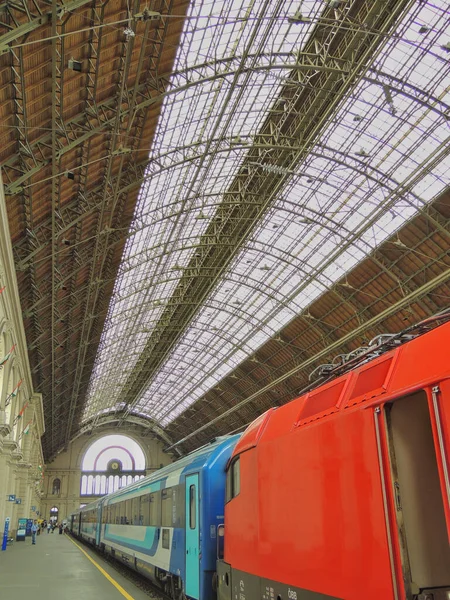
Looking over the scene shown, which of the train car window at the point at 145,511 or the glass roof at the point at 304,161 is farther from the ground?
the glass roof at the point at 304,161

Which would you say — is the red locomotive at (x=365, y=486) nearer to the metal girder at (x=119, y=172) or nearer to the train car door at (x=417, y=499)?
the train car door at (x=417, y=499)

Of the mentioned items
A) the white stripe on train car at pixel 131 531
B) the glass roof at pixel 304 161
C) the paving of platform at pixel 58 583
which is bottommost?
the paving of platform at pixel 58 583

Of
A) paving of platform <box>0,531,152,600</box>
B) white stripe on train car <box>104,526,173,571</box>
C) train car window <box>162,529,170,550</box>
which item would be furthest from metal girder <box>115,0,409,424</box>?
paving of platform <box>0,531,152,600</box>

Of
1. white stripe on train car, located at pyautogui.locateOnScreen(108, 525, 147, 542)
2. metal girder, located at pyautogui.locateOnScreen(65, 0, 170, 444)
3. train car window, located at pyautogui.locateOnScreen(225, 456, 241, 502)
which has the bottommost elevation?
white stripe on train car, located at pyautogui.locateOnScreen(108, 525, 147, 542)

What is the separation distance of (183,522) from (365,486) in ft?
28.3

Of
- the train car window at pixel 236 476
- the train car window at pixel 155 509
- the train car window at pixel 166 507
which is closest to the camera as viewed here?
the train car window at pixel 236 476

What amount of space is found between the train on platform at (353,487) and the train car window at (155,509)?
5796mm

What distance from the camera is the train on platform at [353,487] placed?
5113 millimetres

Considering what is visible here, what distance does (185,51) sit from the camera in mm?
21219

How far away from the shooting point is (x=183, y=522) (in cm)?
1312

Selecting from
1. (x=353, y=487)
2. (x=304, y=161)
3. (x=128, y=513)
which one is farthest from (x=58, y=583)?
(x=304, y=161)

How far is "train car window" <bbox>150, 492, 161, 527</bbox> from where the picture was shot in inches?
648

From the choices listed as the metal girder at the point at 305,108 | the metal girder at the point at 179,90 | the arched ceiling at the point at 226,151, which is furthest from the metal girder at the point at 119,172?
the metal girder at the point at 305,108

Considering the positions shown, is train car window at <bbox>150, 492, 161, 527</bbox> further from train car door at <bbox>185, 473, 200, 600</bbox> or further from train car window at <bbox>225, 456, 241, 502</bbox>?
train car window at <bbox>225, 456, 241, 502</bbox>
